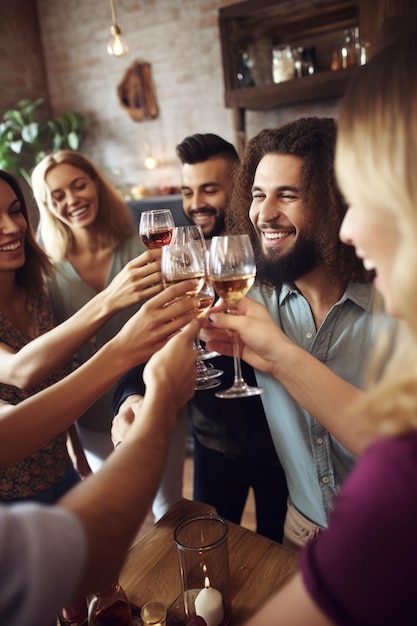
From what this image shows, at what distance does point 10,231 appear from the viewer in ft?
5.45

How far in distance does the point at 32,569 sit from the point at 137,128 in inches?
184

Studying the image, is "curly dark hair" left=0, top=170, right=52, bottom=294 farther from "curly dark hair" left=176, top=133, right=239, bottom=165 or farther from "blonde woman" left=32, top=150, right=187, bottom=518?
"curly dark hair" left=176, top=133, right=239, bottom=165

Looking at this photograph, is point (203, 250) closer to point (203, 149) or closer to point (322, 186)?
point (322, 186)

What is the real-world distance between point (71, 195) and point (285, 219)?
108 centimetres

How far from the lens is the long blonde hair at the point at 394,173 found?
60 centimetres

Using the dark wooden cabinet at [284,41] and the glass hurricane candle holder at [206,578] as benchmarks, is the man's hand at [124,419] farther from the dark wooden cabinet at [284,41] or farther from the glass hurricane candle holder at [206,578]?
the dark wooden cabinet at [284,41]

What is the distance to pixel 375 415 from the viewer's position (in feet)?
1.99

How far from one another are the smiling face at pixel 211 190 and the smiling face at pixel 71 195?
453mm

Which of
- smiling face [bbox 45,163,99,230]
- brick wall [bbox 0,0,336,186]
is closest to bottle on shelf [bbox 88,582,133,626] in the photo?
smiling face [bbox 45,163,99,230]

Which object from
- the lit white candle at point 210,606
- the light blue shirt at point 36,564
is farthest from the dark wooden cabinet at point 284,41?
the light blue shirt at point 36,564

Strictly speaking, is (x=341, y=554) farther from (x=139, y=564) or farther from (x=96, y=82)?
(x=96, y=82)

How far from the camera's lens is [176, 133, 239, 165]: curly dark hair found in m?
2.00

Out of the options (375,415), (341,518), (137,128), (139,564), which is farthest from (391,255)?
(137,128)

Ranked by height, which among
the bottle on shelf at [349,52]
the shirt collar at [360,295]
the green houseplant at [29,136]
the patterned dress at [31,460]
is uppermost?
the bottle on shelf at [349,52]
